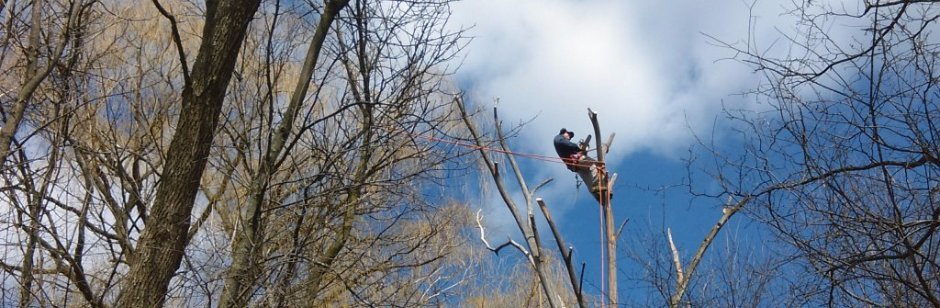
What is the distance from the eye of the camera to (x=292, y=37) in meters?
5.84

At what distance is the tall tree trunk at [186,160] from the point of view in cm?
314

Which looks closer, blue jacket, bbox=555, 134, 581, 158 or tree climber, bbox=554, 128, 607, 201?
tree climber, bbox=554, 128, 607, 201

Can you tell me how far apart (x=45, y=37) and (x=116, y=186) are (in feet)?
5.81

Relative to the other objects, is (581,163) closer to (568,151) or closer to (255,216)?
(568,151)

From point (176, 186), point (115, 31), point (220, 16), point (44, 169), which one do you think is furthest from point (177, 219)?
point (115, 31)

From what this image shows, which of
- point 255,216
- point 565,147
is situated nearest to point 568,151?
point 565,147

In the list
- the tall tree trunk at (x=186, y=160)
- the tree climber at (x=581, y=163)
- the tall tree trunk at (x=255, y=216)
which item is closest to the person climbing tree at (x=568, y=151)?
the tree climber at (x=581, y=163)

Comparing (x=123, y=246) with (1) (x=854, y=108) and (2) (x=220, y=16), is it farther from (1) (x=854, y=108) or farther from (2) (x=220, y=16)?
(1) (x=854, y=108)

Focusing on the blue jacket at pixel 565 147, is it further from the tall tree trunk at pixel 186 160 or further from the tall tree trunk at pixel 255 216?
the tall tree trunk at pixel 186 160

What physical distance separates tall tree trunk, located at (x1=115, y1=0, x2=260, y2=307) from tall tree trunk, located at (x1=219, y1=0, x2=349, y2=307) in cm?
48

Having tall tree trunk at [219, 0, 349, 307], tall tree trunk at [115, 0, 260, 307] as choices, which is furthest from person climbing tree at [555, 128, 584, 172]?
tall tree trunk at [115, 0, 260, 307]

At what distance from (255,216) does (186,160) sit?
68 centimetres

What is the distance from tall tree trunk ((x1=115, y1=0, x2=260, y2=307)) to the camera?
3.14 meters

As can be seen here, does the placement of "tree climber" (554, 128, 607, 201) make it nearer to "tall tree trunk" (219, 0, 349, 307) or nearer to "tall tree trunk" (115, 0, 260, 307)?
"tall tree trunk" (219, 0, 349, 307)
